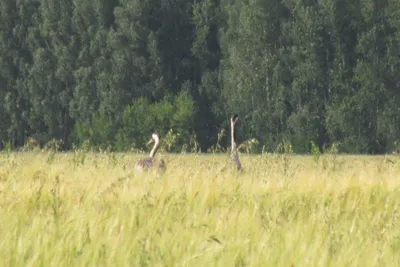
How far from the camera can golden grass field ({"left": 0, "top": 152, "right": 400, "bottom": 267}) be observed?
4.67 metres

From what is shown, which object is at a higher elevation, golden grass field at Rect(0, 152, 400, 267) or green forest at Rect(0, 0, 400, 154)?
golden grass field at Rect(0, 152, 400, 267)

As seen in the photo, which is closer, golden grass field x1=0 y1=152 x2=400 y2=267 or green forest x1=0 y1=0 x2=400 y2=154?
golden grass field x1=0 y1=152 x2=400 y2=267

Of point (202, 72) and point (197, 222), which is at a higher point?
point (197, 222)

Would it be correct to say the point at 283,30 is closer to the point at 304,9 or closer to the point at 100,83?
the point at 304,9

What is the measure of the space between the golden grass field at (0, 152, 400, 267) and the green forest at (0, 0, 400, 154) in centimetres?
2921

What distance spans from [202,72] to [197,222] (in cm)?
3936

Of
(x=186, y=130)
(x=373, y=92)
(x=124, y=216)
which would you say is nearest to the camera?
(x=124, y=216)

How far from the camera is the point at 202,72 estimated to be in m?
44.8

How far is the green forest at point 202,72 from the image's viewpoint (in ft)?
130

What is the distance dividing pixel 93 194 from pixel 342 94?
34.5 m

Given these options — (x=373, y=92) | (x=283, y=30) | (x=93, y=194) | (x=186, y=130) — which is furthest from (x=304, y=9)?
(x=93, y=194)

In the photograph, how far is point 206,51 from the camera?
1763 inches

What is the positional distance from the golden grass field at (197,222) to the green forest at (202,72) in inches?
1150

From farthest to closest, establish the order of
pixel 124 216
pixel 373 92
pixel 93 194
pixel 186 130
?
pixel 186 130
pixel 373 92
pixel 93 194
pixel 124 216
